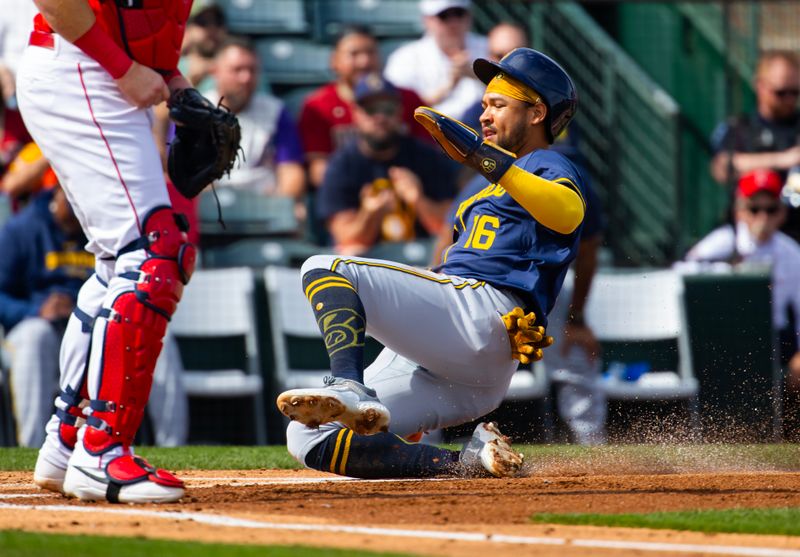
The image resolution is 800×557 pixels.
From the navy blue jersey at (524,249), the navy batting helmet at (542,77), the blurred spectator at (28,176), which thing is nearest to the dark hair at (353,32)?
the blurred spectator at (28,176)

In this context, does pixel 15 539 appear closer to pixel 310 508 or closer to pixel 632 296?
pixel 310 508

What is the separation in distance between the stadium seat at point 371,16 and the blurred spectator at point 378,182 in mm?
1536

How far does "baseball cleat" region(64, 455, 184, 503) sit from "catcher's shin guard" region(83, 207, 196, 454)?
0.07 metres

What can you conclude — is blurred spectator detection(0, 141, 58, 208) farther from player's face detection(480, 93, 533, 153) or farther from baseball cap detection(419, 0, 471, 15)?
player's face detection(480, 93, 533, 153)

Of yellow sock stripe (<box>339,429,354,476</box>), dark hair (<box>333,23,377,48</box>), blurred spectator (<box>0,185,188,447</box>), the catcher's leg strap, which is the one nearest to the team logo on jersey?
yellow sock stripe (<box>339,429,354,476</box>)

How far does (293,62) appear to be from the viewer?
10547 mm

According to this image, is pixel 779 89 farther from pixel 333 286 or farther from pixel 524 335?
pixel 333 286

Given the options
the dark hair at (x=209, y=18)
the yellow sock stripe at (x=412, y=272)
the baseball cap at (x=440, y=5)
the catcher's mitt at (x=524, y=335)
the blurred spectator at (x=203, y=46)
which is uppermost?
the baseball cap at (x=440, y=5)

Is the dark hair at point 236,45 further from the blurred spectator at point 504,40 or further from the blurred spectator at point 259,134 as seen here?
the blurred spectator at point 504,40

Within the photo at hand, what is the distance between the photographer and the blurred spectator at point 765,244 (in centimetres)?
922

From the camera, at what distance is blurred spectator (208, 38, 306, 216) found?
9.30 meters

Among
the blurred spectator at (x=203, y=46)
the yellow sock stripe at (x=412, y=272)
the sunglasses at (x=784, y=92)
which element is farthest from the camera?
the sunglasses at (x=784, y=92)

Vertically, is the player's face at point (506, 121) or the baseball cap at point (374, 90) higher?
the baseball cap at point (374, 90)

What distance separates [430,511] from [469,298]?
0.96 meters
